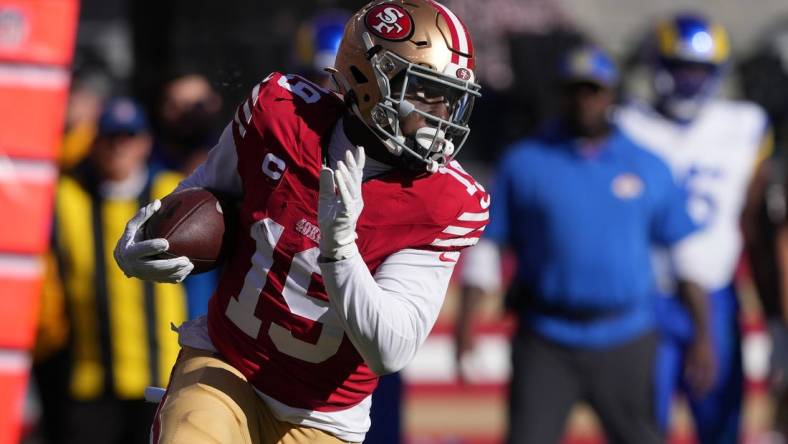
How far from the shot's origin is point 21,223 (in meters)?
4.98

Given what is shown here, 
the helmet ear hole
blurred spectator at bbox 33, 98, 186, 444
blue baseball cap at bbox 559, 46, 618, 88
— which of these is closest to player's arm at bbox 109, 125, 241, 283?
the helmet ear hole

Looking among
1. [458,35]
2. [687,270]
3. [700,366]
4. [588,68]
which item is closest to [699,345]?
[700,366]

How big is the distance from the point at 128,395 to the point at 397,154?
98.7 inches

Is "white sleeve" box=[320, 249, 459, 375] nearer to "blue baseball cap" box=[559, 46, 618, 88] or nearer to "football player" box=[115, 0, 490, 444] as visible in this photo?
"football player" box=[115, 0, 490, 444]

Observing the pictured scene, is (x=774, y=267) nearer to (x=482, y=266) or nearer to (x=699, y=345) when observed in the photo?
(x=699, y=345)

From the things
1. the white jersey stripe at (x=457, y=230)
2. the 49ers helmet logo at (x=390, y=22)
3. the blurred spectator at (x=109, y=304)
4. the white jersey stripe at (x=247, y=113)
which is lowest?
the blurred spectator at (x=109, y=304)

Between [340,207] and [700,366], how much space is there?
128 inches

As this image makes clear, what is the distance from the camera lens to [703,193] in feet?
19.6

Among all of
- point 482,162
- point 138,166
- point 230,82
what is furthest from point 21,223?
point 482,162

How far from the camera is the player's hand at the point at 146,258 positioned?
Result: 3230 mm

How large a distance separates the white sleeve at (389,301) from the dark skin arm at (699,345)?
2734 millimetres

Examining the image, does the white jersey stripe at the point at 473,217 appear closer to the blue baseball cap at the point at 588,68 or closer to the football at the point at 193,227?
the football at the point at 193,227

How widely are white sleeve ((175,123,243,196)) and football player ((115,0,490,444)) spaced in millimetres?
53

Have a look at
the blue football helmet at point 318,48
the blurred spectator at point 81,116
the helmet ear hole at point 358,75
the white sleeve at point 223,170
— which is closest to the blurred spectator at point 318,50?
the blue football helmet at point 318,48
